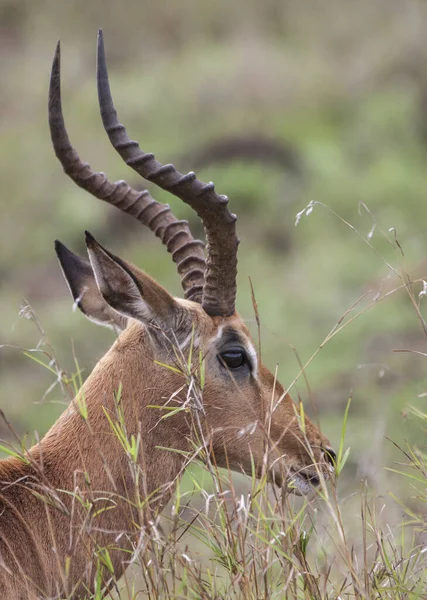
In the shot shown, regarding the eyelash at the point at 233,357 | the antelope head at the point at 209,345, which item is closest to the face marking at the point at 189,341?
the antelope head at the point at 209,345

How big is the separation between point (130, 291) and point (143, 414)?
484 mm

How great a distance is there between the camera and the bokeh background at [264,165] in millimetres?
9906

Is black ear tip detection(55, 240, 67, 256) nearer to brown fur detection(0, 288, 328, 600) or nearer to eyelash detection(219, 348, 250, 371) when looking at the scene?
brown fur detection(0, 288, 328, 600)

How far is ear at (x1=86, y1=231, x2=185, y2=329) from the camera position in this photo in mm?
3822

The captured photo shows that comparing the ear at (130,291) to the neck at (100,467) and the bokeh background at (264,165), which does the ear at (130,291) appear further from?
the bokeh background at (264,165)

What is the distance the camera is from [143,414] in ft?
13.2

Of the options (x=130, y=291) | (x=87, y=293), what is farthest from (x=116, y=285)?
(x=87, y=293)

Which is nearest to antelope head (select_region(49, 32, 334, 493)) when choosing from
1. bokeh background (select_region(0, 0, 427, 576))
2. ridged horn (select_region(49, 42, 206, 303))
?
ridged horn (select_region(49, 42, 206, 303))

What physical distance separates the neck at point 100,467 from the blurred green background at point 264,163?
327cm

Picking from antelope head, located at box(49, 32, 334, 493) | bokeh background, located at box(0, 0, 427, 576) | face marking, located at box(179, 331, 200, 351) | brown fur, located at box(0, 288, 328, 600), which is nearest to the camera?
brown fur, located at box(0, 288, 328, 600)

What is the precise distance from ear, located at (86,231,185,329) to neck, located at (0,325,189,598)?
0.15 metres

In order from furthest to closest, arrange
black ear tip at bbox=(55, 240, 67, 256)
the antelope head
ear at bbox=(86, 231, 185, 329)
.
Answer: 1. black ear tip at bbox=(55, 240, 67, 256)
2. the antelope head
3. ear at bbox=(86, 231, 185, 329)

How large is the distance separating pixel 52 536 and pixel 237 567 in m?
0.65

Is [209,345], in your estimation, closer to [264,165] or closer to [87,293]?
[87,293]
